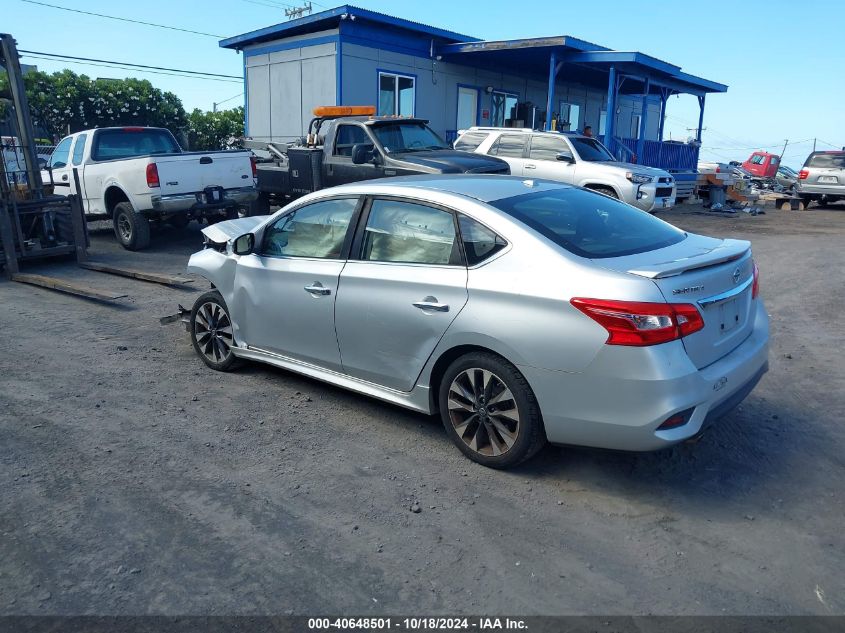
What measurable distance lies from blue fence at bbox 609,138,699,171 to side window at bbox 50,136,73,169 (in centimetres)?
1515

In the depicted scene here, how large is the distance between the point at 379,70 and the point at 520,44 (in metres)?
3.88

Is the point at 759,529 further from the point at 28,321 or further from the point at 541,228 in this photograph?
the point at 28,321

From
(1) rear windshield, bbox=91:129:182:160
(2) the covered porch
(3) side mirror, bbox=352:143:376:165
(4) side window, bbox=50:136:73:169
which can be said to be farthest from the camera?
(2) the covered porch

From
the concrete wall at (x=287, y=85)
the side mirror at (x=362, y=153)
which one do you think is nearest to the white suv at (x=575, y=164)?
the side mirror at (x=362, y=153)

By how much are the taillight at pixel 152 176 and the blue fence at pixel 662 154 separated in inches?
580

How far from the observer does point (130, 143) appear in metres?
12.6

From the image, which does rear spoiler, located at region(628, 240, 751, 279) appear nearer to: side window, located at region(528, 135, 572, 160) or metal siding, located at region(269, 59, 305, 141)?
side window, located at region(528, 135, 572, 160)

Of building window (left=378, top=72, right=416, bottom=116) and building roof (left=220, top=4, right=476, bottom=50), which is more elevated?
building roof (left=220, top=4, right=476, bottom=50)

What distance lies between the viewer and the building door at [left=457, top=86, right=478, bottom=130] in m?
21.9

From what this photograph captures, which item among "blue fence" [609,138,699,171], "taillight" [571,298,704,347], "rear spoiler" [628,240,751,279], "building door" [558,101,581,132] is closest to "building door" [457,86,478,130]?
"building door" [558,101,581,132]

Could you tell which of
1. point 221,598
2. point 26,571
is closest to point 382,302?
A: point 221,598

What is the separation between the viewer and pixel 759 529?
346cm

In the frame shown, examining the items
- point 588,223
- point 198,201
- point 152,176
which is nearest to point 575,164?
point 198,201

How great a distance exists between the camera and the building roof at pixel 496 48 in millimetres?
18359
